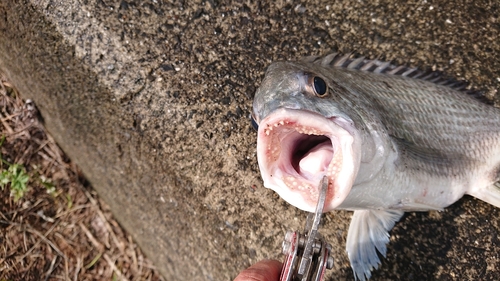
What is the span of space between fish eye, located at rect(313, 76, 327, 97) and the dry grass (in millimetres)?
2299

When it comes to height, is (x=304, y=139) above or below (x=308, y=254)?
above

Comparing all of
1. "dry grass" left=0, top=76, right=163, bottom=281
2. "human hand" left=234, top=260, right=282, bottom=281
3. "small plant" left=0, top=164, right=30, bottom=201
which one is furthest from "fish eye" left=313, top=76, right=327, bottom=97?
"small plant" left=0, top=164, right=30, bottom=201

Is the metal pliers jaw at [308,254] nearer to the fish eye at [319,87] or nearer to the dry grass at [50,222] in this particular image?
the fish eye at [319,87]

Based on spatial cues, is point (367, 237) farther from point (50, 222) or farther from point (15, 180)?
point (15, 180)

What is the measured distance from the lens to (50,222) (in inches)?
132

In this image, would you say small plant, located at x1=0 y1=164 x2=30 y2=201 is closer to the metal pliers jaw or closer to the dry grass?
the dry grass

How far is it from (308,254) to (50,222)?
2.60 meters

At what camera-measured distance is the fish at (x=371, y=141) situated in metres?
1.52

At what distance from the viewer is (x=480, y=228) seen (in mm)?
2180

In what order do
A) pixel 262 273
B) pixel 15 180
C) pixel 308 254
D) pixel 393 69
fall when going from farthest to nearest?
1. pixel 15 180
2. pixel 393 69
3. pixel 262 273
4. pixel 308 254

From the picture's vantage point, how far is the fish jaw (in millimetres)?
1483

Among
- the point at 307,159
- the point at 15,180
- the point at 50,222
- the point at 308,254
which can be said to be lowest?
the point at 50,222

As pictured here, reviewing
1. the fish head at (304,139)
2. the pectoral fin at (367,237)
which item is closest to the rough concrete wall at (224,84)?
the pectoral fin at (367,237)

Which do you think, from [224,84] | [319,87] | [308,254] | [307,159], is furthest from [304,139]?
[224,84]
